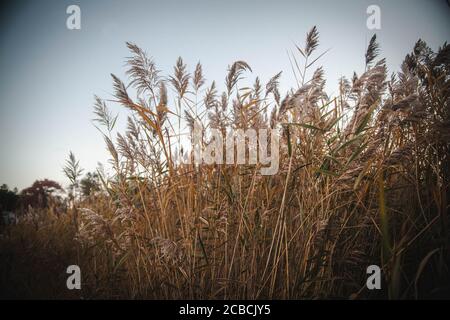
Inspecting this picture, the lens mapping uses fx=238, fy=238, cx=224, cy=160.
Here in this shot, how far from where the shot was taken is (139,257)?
151 centimetres

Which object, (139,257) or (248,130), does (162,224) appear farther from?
(248,130)

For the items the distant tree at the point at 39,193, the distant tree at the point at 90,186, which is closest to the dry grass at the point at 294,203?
the distant tree at the point at 90,186

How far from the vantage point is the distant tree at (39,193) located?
13.2ft

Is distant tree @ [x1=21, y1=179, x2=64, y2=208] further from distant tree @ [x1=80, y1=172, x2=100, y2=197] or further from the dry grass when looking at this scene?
the dry grass

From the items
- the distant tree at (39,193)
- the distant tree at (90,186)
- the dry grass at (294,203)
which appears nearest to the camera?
the dry grass at (294,203)

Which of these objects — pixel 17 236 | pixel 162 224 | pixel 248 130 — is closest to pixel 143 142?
pixel 162 224

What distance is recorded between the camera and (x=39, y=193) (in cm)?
419

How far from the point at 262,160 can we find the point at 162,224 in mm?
742

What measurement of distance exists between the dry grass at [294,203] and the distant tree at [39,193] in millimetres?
2611

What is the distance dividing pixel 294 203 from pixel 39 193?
4.58 m

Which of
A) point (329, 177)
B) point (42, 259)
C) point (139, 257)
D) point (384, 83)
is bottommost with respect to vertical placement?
point (42, 259)

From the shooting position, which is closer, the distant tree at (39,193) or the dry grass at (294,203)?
the dry grass at (294,203)

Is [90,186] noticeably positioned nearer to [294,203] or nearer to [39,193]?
[39,193]

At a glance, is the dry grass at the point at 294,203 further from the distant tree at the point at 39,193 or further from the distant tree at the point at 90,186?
the distant tree at the point at 39,193
